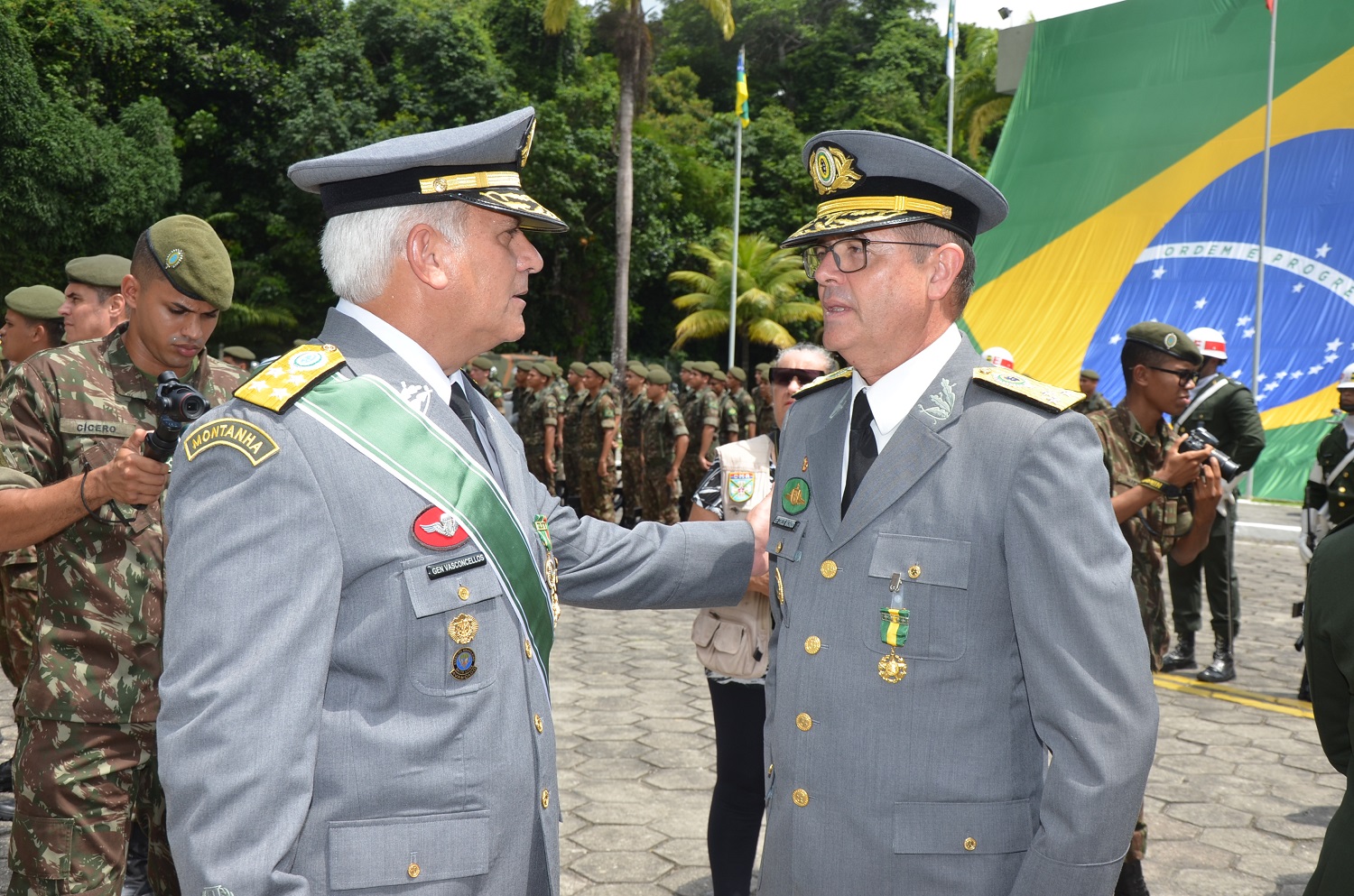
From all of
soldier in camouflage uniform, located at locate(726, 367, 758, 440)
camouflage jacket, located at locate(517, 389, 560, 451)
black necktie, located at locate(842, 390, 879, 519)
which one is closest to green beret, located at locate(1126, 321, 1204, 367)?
black necktie, located at locate(842, 390, 879, 519)

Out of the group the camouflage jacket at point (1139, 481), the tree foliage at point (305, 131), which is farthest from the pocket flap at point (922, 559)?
the tree foliage at point (305, 131)

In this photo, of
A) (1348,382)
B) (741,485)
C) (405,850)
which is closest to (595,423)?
(1348,382)

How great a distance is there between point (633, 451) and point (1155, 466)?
12.0 m

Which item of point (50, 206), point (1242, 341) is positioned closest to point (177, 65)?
point (50, 206)

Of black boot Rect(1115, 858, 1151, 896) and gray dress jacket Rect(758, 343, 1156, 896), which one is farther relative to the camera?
black boot Rect(1115, 858, 1151, 896)

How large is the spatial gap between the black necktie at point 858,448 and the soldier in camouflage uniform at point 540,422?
42.3 ft

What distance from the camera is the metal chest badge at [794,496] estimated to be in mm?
2539

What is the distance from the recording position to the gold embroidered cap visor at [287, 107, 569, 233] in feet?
6.96

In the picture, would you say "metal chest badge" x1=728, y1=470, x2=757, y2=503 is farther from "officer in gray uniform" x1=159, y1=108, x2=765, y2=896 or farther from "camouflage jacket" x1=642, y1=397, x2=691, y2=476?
"camouflage jacket" x1=642, y1=397, x2=691, y2=476

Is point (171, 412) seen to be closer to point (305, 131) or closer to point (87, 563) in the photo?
point (87, 563)

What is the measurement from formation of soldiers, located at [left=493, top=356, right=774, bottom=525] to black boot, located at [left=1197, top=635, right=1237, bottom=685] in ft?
26.9

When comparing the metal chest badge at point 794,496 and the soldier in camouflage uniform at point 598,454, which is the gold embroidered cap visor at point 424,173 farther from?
the soldier in camouflage uniform at point 598,454

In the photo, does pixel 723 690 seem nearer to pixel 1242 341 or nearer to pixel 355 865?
pixel 355 865

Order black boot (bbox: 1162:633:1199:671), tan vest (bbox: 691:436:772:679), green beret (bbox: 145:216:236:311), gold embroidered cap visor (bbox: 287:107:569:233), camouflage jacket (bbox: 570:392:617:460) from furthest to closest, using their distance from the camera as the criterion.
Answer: camouflage jacket (bbox: 570:392:617:460)
black boot (bbox: 1162:633:1199:671)
tan vest (bbox: 691:436:772:679)
green beret (bbox: 145:216:236:311)
gold embroidered cap visor (bbox: 287:107:569:233)
